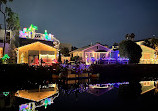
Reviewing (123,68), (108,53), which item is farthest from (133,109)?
(108,53)

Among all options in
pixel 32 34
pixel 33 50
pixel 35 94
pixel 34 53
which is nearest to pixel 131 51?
pixel 34 53

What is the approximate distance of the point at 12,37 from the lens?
24547mm

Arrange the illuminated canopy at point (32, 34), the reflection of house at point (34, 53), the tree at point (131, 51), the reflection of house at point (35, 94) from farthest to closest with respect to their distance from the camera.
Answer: the tree at point (131, 51), the illuminated canopy at point (32, 34), the reflection of house at point (34, 53), the reflection of house at point (35, 94)

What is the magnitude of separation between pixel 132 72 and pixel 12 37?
20.9 m

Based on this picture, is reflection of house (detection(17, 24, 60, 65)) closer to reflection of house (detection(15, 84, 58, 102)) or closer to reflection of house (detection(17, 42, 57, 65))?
reflection of house (detection(17, 42, 57, 65))

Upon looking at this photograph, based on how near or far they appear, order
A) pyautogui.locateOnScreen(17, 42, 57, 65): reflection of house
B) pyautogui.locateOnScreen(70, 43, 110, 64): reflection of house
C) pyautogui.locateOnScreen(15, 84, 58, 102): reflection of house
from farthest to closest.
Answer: pyautogui.locateOnScreen(70, 43, 110, 64): reflection of house, pyautogui.locateOnScreen(17, 42, 57, 65): reflection of house, pyautogui.locateOnScreen(15, 84, 58, 102): reflection of house

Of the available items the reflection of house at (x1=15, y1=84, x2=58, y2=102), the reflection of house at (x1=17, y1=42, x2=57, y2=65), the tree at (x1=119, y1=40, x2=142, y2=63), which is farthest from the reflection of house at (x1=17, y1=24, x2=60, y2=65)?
the tree at (x1=119, y1=40, x2=142, y2=63)

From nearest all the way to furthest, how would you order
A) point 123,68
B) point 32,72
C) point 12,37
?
point 32,72 → point 123,68 → point 12,37

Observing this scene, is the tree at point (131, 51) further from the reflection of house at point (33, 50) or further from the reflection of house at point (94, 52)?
the reflection of house at point (33, 50)

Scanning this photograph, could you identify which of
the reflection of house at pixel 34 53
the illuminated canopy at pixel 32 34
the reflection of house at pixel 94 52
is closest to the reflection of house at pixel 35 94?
the reflection of house at pixel 34 53

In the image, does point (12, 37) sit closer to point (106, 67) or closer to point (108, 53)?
point (106, 67)

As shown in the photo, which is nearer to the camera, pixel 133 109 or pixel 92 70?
pixel 133 109

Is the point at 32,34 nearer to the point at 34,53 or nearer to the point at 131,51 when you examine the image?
the point at 34,53

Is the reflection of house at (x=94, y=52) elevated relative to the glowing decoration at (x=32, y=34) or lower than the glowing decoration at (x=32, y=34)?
lower
